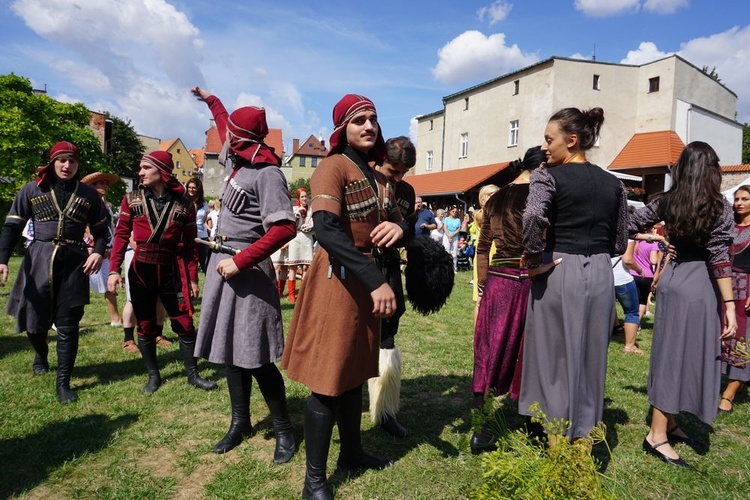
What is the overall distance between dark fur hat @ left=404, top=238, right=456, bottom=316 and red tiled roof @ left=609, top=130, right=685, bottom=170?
1040 inches

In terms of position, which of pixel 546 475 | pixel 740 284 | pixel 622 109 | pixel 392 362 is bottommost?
pixel 392 362

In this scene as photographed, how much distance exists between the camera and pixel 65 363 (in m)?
4.20

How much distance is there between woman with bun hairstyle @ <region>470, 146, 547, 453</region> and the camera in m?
3.44

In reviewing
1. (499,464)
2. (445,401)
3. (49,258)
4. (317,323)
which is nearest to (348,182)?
(317,323)

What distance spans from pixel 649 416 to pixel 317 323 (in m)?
3.31

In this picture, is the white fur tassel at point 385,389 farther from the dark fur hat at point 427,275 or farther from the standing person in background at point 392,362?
the dark fur hat at point 427,275

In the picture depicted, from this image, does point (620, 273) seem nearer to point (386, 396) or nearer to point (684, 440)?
point (684, 440)

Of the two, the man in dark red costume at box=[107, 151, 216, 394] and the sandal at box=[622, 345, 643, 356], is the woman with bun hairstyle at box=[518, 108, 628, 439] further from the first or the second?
the sandal at box=[622, 345, 643, 356]

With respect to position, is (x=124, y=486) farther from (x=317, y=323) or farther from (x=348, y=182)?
(x=348, y=182)

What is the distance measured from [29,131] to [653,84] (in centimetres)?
3483

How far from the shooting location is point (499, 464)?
171cm

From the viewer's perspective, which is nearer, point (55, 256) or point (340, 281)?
point (340, 281)

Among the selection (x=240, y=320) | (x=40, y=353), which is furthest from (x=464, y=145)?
(x=240, y=320)

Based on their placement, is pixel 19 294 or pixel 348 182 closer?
pixel 348 182
